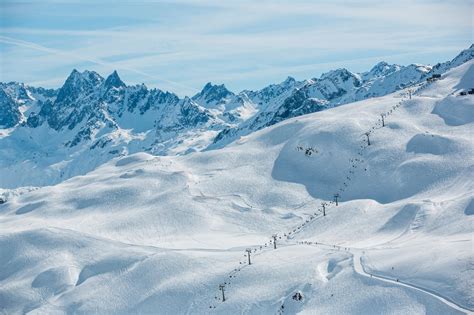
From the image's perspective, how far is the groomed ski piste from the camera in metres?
85.7

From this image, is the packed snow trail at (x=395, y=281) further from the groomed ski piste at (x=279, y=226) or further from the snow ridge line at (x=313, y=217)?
the snow ridge line at (x=313, y=217)

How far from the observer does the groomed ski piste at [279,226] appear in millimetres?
85688

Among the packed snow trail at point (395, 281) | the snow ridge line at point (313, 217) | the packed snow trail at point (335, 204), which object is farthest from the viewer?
the snow ridge line at point (313, 217)

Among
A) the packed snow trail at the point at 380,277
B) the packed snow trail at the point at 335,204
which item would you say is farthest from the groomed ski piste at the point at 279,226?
the packed snow trail at the point at 335,204

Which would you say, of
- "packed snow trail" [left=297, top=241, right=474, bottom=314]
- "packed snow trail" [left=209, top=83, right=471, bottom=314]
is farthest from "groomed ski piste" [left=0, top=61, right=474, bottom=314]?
"packed snow trail" [left=209, top=83, right=471, bottom=314]

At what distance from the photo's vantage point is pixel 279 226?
423 feet

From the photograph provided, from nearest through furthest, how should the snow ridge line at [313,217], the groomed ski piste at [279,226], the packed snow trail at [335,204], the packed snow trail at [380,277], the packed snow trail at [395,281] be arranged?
the packed snow trail at [395,281] < the packed snow trail at [380,277] < the packed snow trail at [335,204] < the groomed ski piste at [279,226] < the snow ridge line at [313,217]

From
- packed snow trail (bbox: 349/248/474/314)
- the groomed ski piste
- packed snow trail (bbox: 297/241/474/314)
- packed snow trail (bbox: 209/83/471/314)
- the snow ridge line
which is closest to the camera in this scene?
packed snow trail (bbox: 349/248/474/314)

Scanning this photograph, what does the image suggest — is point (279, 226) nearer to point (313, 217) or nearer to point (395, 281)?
point (313, 217)

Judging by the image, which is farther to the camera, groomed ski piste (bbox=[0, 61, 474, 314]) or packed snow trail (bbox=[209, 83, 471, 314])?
groomed ski piste (bbox=[0, 61, 474, 314])

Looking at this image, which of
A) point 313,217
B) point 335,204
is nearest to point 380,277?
point 313,217

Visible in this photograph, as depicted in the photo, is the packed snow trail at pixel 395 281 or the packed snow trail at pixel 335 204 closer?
the packed snow trail at pixel 395 281

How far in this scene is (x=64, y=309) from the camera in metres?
104

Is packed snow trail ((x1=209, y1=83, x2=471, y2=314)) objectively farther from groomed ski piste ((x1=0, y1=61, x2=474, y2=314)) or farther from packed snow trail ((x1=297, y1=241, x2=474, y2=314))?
groomed ski piste ((x1=0, y1=61, x2=474, y2=314))
